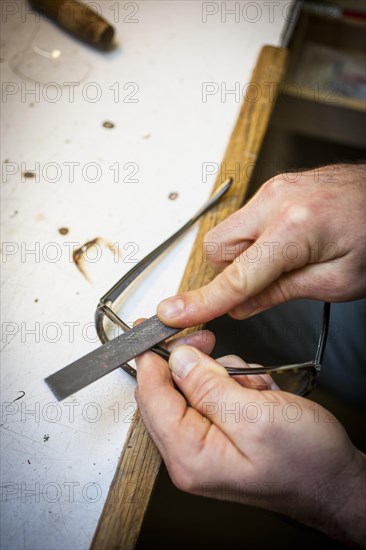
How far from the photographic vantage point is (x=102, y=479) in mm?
549

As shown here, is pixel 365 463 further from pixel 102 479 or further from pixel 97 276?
pixel 97 276

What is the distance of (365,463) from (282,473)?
12cm

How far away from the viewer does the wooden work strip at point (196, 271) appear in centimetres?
52

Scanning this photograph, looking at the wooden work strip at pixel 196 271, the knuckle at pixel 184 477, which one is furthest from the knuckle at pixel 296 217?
the knuckle at pixel 184 477

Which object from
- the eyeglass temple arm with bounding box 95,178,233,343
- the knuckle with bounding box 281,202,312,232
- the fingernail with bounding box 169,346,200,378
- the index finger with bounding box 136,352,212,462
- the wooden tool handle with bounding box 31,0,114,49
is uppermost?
the wooden tool handle with bounding box 31,0,114,49

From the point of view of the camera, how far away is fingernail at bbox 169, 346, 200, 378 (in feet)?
1.89

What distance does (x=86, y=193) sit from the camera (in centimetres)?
78

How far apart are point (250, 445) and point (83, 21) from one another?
0.85 metres

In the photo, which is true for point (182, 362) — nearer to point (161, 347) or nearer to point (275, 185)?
point (161, 347)

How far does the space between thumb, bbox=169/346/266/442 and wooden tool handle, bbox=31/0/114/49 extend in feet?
2.23

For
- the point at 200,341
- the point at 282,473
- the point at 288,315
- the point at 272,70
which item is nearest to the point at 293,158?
the point at 272,70

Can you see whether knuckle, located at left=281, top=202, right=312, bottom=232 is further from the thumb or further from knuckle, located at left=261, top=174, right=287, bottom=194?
the thumb

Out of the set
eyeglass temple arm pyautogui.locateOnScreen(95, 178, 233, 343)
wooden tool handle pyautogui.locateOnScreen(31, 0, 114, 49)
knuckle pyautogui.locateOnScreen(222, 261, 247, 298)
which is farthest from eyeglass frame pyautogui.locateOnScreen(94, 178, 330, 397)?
wooden tool handle pyautogui.locateOnScreen(31, 0, 114, 49)

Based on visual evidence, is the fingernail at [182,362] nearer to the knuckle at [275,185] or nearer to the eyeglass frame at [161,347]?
the eyeglass frame at [161,347]
